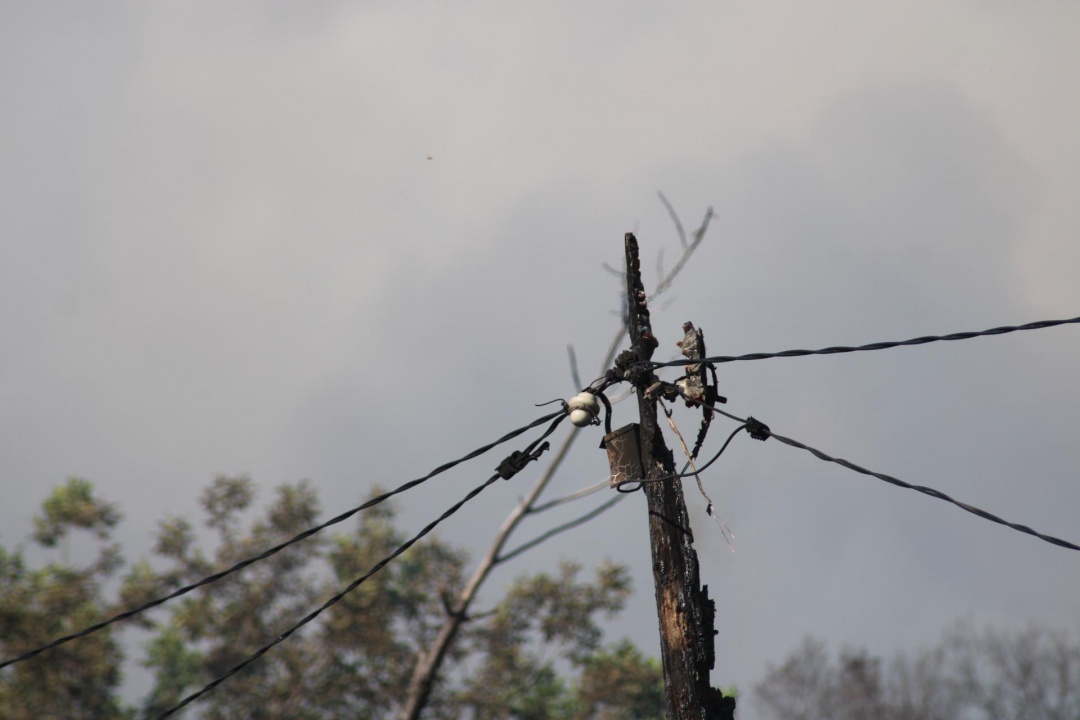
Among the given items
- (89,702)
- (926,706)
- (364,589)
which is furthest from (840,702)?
(89,702)

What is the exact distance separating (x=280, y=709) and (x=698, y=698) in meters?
23.6

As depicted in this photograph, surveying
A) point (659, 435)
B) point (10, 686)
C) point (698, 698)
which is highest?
point (10, 686)

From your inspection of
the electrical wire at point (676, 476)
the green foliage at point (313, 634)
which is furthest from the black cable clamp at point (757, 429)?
the green foliage at point (313, 634)

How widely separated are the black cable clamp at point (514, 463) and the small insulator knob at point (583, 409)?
524 millimetres

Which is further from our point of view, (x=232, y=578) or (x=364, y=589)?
(x=232, y=578)

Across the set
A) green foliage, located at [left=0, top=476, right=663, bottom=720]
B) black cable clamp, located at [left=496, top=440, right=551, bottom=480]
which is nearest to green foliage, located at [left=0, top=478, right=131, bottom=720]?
green foliage, located at [left=0, top=476, right=663, bottom=720]

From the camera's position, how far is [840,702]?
175 feet

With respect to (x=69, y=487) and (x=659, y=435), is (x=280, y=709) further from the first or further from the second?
(x=659, y=435)

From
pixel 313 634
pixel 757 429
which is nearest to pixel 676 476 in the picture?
pixel 757 429

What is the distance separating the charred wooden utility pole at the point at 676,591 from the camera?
23.6 feet

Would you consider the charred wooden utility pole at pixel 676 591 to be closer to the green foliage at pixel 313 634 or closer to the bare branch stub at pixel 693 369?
the bare branch stub at pixel 693 369

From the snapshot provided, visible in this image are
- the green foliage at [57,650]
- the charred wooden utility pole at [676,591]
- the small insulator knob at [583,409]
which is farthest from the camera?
the green foliage at [57,650]

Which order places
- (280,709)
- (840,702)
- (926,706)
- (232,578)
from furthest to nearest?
(840,702) < (926,706) < (232,578) < (280,709)

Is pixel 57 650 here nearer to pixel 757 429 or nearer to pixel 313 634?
pixel 313 634
